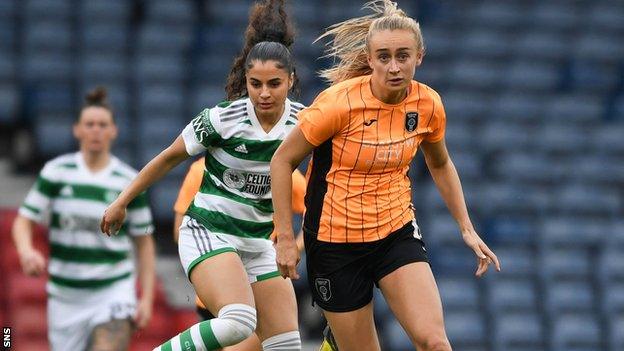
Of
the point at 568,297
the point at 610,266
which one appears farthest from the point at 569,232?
the point at 568,297

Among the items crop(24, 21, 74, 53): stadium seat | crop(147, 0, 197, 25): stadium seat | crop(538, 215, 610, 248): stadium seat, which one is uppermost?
crop(147, 0, 197, 25): stadium seat

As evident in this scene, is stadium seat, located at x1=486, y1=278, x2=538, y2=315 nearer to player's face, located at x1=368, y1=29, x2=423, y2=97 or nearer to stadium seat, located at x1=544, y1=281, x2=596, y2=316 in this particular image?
stadium seat, located at x1=544, y1=281, x2=596, y2=316

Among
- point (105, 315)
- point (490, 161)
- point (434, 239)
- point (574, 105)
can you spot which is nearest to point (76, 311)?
point (105, 315)

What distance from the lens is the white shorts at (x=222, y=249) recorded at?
5.69 m

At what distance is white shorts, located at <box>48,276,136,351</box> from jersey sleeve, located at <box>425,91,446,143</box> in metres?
2.49

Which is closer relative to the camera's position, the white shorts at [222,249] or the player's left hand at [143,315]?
the white shorts at [222,249]

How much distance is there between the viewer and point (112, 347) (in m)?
7.18

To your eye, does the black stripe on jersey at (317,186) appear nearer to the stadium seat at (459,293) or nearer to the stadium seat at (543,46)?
the stadium seat at (459,293)

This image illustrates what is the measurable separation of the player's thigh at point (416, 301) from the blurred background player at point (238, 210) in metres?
0.61

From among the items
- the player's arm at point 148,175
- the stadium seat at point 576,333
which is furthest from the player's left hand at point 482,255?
the stadium seat at point 576,333

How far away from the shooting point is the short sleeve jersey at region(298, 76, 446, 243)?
5.34 metres

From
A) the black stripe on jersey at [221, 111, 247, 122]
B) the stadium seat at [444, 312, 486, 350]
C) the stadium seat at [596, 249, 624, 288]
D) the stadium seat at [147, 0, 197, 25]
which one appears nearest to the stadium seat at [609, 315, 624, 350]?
the stadium seat at [596, 249, 624, 288]

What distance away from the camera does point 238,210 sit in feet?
18.9

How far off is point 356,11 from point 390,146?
762cm
